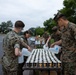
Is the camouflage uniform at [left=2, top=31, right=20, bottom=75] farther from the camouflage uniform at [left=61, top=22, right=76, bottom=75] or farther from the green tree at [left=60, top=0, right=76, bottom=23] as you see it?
the green tree at [left=60, top=0, right=76, bottom=23]

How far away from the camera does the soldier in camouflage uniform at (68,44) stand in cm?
567

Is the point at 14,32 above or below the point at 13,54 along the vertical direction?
above

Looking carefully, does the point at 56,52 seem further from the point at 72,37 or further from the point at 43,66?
the point at 43,66

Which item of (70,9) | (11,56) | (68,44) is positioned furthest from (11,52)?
(70,9)

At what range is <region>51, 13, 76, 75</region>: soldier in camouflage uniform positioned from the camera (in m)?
5.67

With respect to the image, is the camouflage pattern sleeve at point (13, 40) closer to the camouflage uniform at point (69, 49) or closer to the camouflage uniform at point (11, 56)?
the camouflage uniform at point (11, 56)

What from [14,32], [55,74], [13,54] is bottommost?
[55,74]

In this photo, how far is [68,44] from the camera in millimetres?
5797

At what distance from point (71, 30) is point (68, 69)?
0.82 meters

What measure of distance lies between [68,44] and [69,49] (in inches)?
4.1

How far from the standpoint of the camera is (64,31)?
583 cm

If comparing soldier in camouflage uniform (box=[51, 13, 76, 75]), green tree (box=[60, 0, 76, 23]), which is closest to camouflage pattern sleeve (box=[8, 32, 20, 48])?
soldier in camouflage uniform (box=[51, 13, 76, 75])

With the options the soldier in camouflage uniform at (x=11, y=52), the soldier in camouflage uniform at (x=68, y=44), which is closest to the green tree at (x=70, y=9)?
the soldier in camouflage uniform at (x=68, y=44)

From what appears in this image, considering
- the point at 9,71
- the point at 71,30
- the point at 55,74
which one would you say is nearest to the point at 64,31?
the point at 71,30
